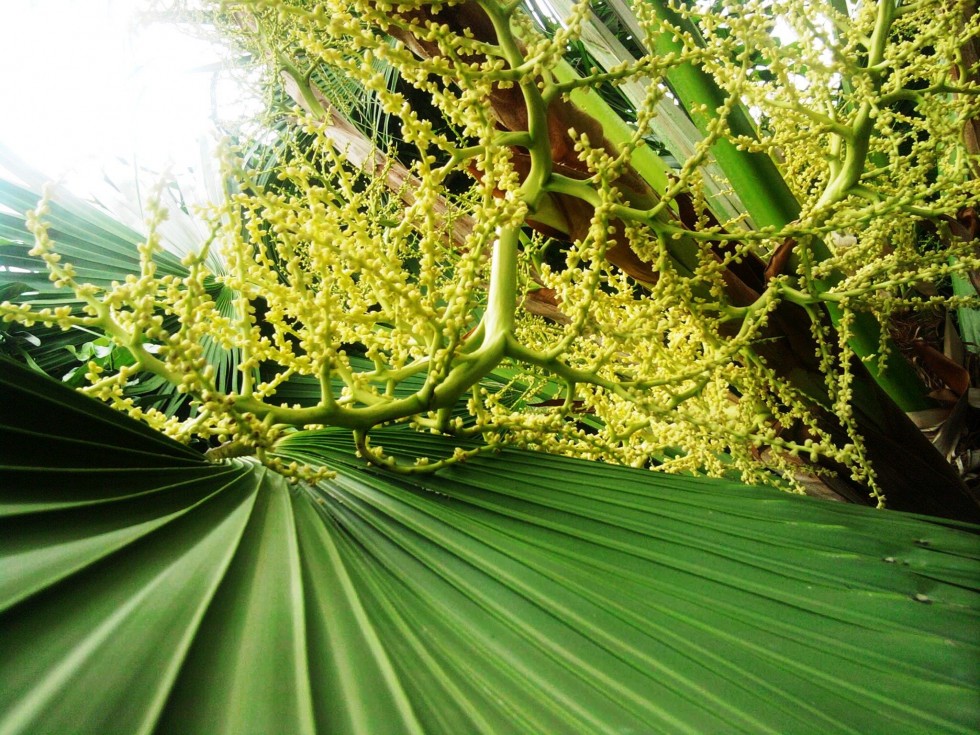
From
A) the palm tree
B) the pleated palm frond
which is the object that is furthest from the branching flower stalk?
the pleated palm frond

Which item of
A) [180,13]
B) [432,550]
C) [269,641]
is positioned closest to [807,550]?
[432,550]

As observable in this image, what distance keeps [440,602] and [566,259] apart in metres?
0.55

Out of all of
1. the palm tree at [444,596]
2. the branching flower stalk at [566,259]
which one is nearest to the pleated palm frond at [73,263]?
the branching flower stalk at [566,259]

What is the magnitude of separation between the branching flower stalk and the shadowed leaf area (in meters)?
0.11

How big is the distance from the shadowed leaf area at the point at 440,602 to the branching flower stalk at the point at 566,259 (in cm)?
11

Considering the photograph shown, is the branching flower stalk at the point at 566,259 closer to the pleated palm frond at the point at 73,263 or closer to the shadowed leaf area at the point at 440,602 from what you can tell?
the shadowed leaf area at the point at 440,602

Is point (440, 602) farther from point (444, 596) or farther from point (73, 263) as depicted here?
point (73, 263)

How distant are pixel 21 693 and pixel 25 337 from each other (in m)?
1.54

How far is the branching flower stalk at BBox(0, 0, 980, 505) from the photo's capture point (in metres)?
0.73

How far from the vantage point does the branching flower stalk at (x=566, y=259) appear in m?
0.73

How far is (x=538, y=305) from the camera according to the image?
1.51 m

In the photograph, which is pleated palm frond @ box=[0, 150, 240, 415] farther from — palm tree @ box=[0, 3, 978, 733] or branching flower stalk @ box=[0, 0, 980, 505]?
palm tree @ box=[0, 3, 978, 733]

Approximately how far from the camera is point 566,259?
962mm

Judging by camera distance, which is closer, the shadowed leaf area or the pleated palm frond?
the shadowed leaf area
